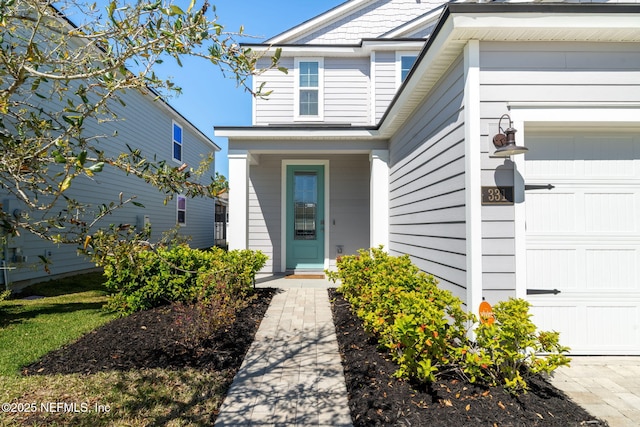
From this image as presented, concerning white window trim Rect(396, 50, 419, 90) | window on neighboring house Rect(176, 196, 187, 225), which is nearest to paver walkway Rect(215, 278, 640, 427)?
white window trim Rect(396, 50, 419, 90)

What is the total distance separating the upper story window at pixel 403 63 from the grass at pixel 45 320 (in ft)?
25.0

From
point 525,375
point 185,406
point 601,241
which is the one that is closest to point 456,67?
point 601,241

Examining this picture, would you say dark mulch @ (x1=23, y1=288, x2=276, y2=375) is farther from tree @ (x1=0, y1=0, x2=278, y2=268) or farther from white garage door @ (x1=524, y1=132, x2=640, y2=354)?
white garage door @ (x1=524, y1=132, x2=640, y2=354)

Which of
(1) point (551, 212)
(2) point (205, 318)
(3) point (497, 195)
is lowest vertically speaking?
(2) point (205, 318)

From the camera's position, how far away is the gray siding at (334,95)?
8109mm

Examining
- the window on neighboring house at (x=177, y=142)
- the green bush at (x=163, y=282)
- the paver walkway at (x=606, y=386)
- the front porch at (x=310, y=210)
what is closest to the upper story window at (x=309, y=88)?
the front porch at (x=310, y=210)

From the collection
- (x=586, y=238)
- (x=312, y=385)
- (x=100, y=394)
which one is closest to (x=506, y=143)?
(x=586, y=238)

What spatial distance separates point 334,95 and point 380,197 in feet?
10.4

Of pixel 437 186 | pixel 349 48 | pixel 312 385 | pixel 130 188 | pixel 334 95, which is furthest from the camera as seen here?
pixel 130 188

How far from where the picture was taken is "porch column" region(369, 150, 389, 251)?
21.2 ft

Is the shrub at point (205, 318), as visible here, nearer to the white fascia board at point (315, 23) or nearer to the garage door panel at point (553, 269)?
the garage door panel at point (553, 269)

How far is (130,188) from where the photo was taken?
35.6 feet

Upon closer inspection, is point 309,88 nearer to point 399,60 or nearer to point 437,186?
point 399,60

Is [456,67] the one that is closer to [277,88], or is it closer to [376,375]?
[376,375]
